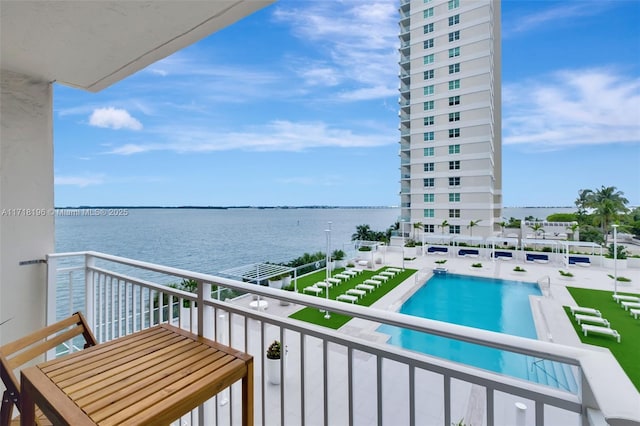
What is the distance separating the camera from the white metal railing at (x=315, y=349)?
83 cm

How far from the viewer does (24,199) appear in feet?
7.75

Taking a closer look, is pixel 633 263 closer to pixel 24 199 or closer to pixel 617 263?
pixel 617 263

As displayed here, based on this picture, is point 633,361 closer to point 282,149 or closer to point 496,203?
point 496,203

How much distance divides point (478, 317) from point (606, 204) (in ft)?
60.5

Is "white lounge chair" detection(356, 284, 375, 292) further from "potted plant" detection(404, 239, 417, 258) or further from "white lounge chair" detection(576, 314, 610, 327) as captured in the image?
"potted plant" detection(404, 239, 417, 258)

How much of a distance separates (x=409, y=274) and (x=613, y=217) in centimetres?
1737

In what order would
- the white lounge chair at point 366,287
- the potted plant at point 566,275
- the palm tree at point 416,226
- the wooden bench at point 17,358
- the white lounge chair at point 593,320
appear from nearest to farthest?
the wooden bench at point 17,358 → the white lounge chair at point 593,320 → the white lounge chair at point 366,287 → the potted plant at point 566,275 → the palm tree at point 416,226

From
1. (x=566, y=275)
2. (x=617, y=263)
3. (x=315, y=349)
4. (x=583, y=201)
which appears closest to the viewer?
(x=315, y=349)

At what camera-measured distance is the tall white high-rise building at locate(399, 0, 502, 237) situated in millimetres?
23109

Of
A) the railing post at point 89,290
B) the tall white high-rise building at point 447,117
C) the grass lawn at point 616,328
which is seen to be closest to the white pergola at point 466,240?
the tall white high-rise building at point 447,117

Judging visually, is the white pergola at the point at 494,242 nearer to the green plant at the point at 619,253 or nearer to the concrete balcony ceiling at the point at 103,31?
Answer: the green plant at the point at 619,253

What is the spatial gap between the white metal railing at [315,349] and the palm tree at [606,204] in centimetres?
2326

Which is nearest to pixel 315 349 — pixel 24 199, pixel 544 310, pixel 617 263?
pixel 24 199

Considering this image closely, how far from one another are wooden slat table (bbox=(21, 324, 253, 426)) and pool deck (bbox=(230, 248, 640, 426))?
56 cm
